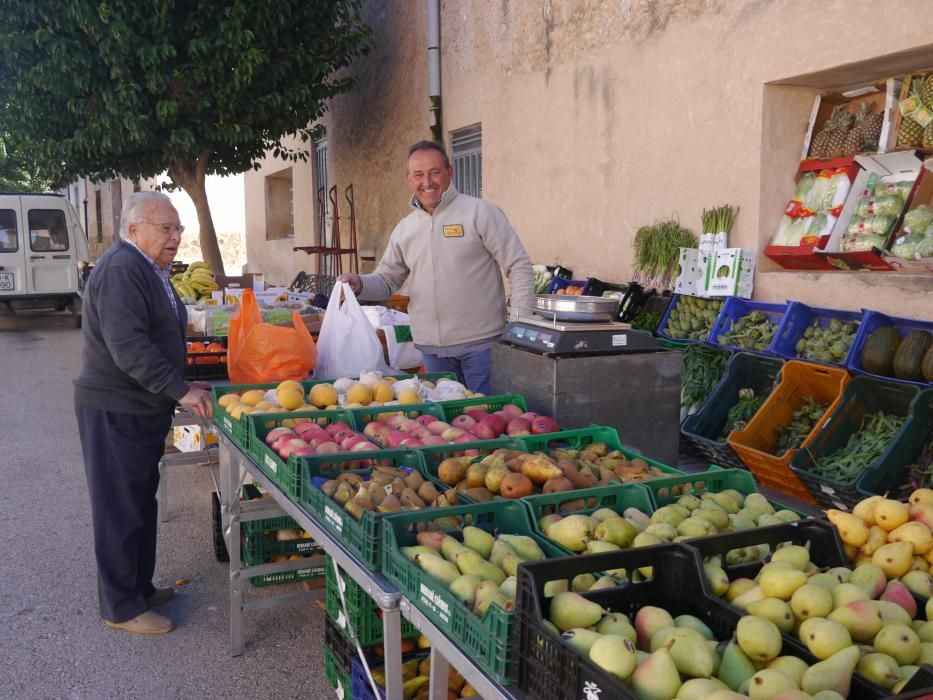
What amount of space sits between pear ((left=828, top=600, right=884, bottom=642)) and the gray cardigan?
2766 millimetres

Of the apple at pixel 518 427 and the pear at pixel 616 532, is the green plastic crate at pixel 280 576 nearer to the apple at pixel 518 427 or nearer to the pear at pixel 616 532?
the apple at pixel 518 427

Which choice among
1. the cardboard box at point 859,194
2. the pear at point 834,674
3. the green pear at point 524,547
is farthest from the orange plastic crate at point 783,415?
the pear at point 834,674

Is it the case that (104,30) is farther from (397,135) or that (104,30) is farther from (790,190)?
(790,190)

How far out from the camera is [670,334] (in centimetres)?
620

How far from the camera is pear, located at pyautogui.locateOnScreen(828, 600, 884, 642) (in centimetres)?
169

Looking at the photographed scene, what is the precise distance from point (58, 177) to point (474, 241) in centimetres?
1155

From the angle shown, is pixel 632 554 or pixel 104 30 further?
pixel 104 30

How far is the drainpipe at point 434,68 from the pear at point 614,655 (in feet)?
31.7

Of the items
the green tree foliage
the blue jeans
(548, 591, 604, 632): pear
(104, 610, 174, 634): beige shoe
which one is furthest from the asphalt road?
the green tree foliage

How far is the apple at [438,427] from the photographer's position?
3.28 meters

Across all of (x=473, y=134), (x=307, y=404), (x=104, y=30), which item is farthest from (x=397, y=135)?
(x=307, y=404)

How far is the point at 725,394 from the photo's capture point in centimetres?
538

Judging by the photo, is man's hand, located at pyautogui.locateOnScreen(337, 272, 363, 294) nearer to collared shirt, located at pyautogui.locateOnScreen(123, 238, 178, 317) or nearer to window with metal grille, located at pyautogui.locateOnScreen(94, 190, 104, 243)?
collared shirt, located at pyautogui.locateOnScreen(123, 238, 178, 317)

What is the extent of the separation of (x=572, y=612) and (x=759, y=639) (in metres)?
0.36
